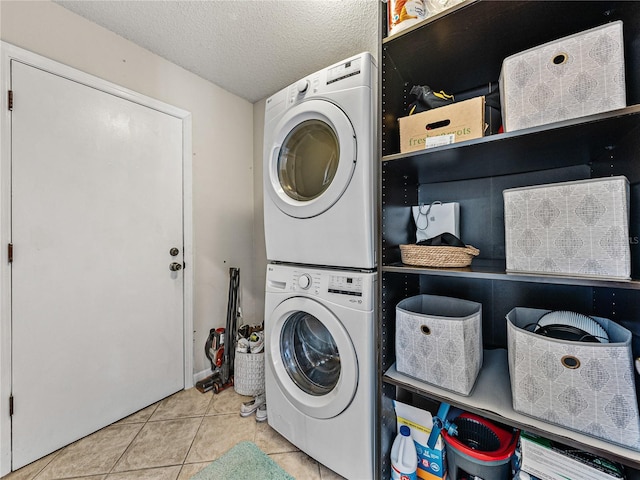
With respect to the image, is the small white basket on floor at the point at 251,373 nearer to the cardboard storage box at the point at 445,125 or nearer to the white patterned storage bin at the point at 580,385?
the white patterned storage bin at the point at 580,385

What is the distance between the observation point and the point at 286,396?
4.51 feet

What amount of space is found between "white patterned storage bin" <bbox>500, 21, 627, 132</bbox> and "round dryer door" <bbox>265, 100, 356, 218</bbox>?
555 mm

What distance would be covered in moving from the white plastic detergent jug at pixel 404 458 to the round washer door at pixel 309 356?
10.5 inches

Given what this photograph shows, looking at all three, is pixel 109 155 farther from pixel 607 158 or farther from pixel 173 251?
pixel 607 158

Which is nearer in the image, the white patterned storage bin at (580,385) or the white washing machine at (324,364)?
the white patterned storage bin at (580,385)

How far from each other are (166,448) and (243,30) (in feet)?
7.85

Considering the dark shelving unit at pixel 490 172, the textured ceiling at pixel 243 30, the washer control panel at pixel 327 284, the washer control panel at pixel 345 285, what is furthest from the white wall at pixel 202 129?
the dark shelving unit at pixel 490 172

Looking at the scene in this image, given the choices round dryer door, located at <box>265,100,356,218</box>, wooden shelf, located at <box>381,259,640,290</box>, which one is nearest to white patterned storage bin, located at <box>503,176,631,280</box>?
wooden shelf, located at <box>381,259,640,290</box>

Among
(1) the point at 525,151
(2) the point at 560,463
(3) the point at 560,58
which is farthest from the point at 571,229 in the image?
(2) the point at 560,463

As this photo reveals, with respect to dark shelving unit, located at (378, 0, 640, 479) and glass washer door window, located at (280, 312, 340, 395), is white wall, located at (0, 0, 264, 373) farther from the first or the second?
dark shelving unit, located at (378, 0, 640, 479)

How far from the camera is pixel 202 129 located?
2.11 m

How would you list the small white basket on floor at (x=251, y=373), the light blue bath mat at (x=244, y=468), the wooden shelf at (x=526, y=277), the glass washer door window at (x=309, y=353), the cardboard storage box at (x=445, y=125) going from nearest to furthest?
the wooden shelf at (x=526, y=277)
the cardboard storage box at (x=445, y=125)
the light blue bath mat at (x=244, y=468)
the glass washer door window at (x=309, y=353)
the small white basket on floor at (x=251, y=373)

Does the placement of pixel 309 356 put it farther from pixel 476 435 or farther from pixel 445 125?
pixel 445 125

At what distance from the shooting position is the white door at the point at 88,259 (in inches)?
53.1
